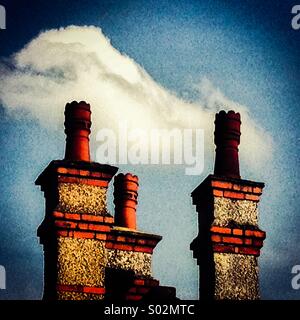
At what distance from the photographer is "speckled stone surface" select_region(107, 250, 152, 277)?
9.51 meters

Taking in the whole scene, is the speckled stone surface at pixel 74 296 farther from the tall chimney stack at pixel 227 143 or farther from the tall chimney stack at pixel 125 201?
the tall chimney stack at pixel 125 201

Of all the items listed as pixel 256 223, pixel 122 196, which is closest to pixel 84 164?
pixel 256 223

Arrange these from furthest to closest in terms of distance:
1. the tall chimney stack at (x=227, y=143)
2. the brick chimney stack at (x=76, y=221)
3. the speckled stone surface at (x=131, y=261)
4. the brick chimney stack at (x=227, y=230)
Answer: the speckled stone surface at (x=131, y=261) < the tall chimney stack at (x=227, y=143) < the brick chimney stack at (x=227, y=230) < the brick chimney stack at (x=76, y=221)

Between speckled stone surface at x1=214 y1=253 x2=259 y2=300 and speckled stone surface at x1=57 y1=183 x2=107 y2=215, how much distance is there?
1207 mm

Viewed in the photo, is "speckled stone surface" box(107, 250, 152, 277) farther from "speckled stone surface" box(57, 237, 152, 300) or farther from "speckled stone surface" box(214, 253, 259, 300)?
"speckled stone surface" box(214, 253, 259, 300)

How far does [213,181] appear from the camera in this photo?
8.41m

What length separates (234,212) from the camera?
844cm

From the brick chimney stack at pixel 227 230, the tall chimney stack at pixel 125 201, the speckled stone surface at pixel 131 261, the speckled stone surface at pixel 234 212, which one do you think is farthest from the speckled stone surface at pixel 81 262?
the tall chimney stack at pixel 125 201

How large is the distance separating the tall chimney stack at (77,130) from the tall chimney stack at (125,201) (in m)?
2.08

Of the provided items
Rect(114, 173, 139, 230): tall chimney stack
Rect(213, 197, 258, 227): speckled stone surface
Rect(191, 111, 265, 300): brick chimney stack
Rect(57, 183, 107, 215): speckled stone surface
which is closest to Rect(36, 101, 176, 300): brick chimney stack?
Rect(57, 183, 107, 215): speckled stone surface

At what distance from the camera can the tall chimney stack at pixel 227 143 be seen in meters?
8.68

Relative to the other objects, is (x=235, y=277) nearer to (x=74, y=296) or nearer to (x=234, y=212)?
(x=234, y=212)
